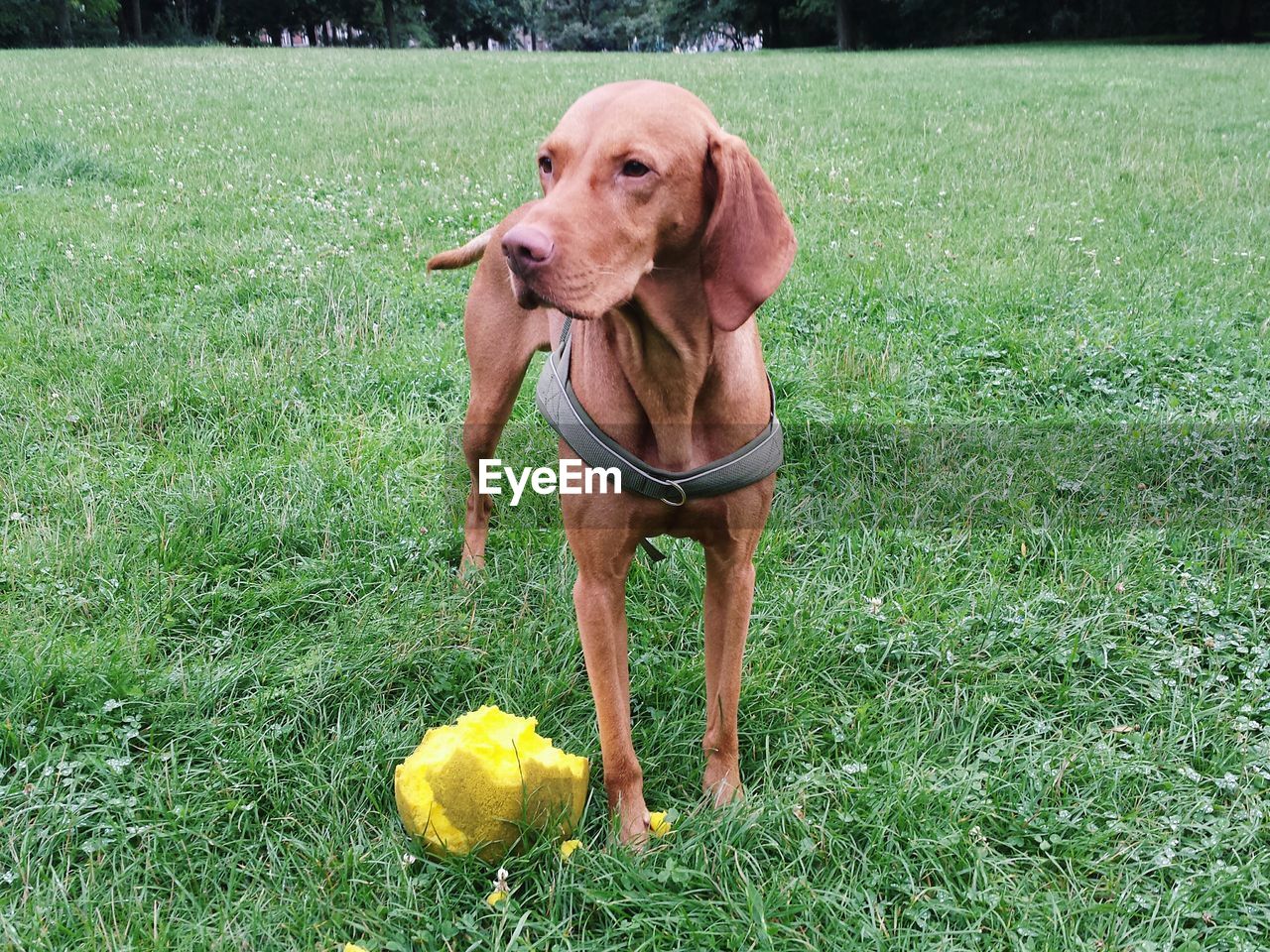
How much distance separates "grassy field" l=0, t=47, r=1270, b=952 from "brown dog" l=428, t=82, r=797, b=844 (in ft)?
1.27

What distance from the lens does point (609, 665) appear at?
2.37 metres

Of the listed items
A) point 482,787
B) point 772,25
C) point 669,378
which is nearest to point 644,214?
point 669,378

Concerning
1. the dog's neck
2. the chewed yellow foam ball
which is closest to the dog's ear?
the dog's neck

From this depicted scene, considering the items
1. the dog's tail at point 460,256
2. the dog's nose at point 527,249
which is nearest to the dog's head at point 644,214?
the dog's nose at point 527,249

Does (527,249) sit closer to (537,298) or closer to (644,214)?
(537,298)

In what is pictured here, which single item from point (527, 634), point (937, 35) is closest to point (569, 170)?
point (527, 634)

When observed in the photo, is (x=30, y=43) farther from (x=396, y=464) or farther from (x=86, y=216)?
(x=396, y=464)

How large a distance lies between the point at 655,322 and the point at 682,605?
1.37 metres

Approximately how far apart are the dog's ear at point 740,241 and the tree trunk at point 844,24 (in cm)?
3902

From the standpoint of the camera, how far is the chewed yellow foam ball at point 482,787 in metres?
2.15

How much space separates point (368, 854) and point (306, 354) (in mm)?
3036

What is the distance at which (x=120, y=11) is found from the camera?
4341 cm

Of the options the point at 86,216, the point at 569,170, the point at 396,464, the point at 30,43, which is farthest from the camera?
the point at 30,43

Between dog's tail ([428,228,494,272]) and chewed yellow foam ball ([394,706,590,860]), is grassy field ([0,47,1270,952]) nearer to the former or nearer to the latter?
chewed yellow foam ball ([394,706,590,860])
